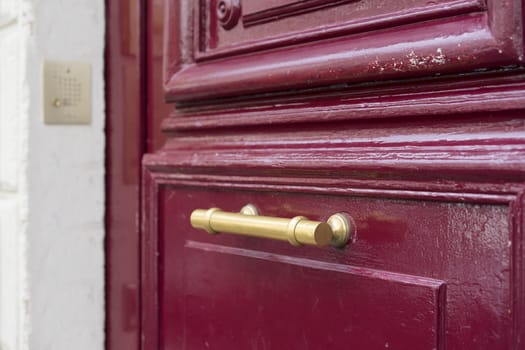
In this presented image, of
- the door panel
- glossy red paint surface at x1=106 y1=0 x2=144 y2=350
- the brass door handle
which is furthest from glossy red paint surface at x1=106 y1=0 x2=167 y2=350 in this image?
the brass door handle

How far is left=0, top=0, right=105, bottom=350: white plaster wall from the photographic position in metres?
0.85

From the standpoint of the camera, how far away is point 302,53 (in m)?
0.58

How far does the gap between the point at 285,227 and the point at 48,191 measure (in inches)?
18.0

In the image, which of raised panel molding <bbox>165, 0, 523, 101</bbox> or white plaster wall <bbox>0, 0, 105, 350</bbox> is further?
white plaster wall <bbox>0, 0, 105, 350</bbox>

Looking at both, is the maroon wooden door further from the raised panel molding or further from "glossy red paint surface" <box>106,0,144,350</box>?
"glossy red paint surface" <box>106,0,144,350</box>

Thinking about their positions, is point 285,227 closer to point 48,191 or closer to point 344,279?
point 344,279

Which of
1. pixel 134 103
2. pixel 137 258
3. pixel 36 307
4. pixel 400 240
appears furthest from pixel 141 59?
pixel 400 240

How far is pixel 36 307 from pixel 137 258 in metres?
0.16

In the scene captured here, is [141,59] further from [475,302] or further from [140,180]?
[475,302]

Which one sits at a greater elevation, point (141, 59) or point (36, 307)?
point (141, 59)

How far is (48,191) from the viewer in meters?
0.86

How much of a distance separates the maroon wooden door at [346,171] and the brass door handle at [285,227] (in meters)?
0.01

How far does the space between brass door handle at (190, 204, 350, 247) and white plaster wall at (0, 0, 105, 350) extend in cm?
34

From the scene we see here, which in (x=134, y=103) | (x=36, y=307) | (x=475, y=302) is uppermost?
(x=134, y=103)
